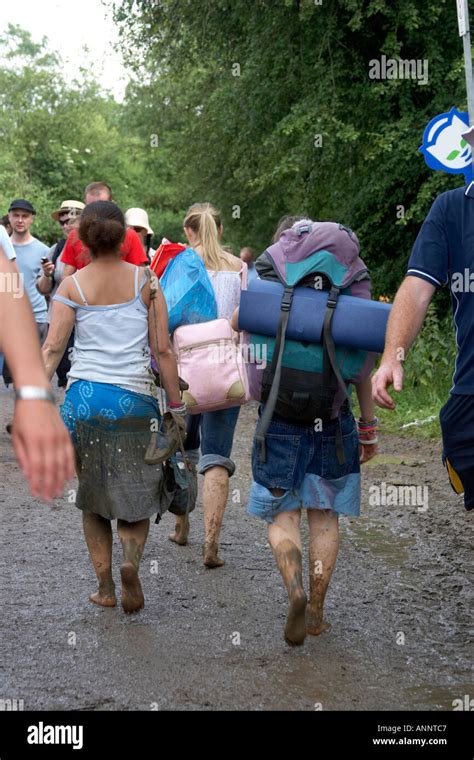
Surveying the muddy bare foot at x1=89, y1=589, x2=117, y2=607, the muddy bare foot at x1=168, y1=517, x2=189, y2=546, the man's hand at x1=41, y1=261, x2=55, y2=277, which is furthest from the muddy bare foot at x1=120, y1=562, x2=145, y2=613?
the man's hand at x1=41, y1=261, x2=55, y2=277

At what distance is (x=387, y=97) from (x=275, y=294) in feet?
36.0

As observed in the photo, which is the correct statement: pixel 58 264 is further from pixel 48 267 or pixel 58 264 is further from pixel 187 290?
pixel 187 290

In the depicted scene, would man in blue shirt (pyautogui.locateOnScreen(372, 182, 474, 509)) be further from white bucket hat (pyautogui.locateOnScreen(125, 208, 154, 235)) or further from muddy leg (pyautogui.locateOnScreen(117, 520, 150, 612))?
white bucket hat (pyautogui.locateOnScreen(125, 208, 154, 235))

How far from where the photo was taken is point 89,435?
532cm

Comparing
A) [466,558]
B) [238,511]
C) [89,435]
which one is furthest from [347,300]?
[238,511]

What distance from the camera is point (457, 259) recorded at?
404 centimetres

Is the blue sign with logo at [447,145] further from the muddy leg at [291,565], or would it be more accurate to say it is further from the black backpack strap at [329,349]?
the muddy leg at [291,565]

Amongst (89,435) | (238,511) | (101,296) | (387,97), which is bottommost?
(238,511)

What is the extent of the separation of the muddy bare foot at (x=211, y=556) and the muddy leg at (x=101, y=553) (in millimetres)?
877

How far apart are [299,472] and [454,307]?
1.28 metres

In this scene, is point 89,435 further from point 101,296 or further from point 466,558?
point 466,558

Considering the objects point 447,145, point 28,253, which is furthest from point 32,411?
point 28,253

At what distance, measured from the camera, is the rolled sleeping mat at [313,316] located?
476 centimetres

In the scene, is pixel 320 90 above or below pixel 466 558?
above
